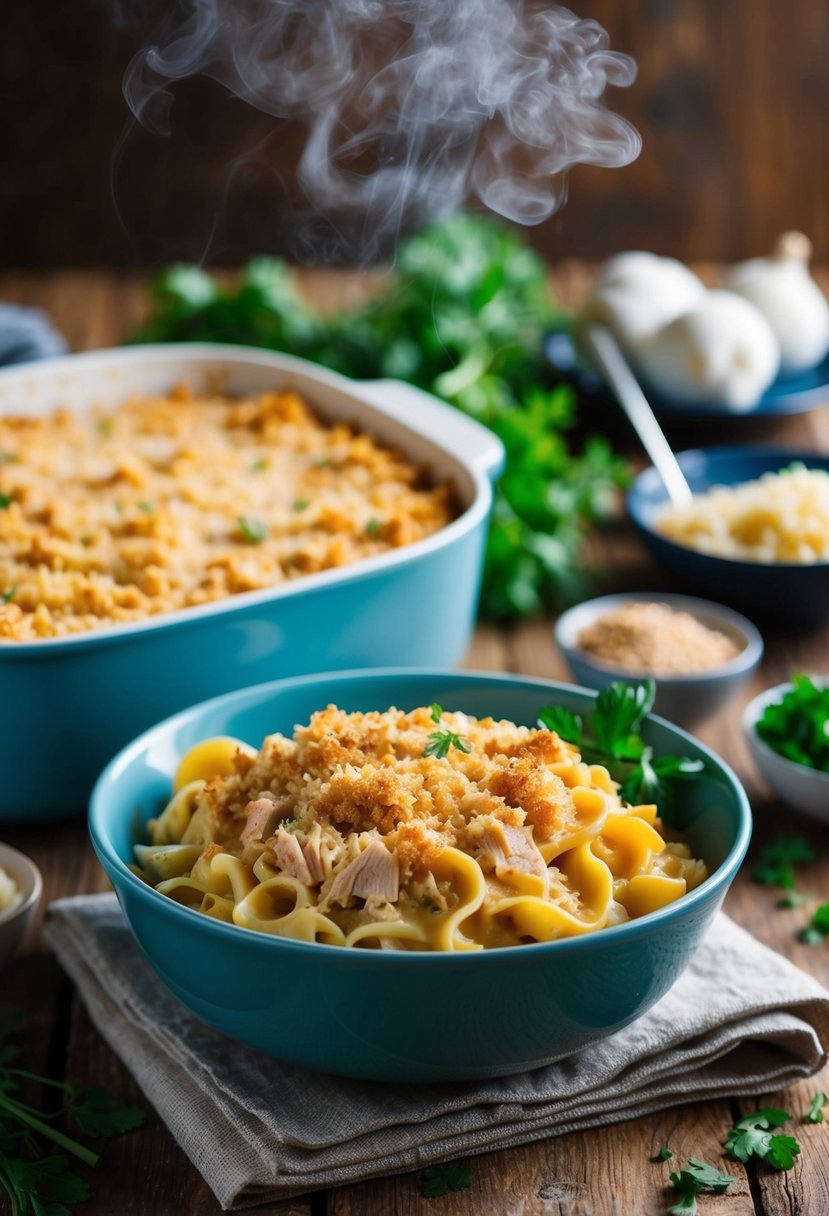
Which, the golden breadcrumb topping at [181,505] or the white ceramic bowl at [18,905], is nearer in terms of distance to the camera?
the white ceramic bowl at [18,905]

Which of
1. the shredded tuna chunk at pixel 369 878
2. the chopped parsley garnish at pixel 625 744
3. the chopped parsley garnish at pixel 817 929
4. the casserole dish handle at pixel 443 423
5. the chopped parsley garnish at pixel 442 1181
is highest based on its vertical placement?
the shredded tuna chunk at pixel 369 878

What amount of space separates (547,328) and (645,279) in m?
0.42

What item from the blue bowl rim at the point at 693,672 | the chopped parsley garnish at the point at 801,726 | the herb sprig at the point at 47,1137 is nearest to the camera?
the herb sprig at the point at 47,1137

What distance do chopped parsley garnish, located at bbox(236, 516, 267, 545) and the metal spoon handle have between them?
118 cm

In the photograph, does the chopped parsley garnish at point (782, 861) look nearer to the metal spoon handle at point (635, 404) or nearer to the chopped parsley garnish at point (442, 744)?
the chopped parsley garnish at point (442, 744)

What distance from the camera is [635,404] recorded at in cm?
389

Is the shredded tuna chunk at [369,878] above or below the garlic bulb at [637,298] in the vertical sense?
above

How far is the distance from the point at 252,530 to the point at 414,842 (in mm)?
1178

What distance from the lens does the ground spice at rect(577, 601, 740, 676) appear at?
2918 millimetres

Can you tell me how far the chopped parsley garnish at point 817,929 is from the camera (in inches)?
93.1

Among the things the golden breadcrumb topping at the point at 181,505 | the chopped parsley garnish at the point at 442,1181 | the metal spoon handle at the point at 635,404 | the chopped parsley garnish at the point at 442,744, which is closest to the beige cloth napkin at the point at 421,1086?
the chopped parsley garnish at the point at 442,1181

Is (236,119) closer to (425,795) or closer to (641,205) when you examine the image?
(641,205)

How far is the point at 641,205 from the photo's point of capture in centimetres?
678

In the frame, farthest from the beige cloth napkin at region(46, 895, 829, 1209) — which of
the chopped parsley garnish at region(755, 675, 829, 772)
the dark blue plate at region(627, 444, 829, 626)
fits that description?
the dark blue plate at region(627, 444, 829, 626)
